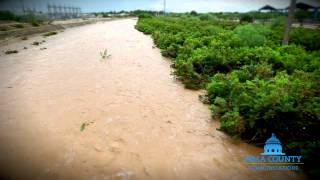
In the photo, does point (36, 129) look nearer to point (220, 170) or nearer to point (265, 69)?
point (220, 170)

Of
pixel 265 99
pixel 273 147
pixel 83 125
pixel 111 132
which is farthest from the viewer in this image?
pixel 83 125

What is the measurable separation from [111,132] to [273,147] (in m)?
3.09

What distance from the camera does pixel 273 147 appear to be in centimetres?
435

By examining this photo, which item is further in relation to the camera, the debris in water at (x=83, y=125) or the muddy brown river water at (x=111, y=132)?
the debris in water at (x=83, y=125)

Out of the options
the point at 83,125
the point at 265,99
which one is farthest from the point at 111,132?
the point at 265,99

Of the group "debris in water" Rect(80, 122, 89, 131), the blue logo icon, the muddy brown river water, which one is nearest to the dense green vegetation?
the blue logo icon

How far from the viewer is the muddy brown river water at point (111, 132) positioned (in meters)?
3.89

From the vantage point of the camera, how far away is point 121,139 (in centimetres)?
467

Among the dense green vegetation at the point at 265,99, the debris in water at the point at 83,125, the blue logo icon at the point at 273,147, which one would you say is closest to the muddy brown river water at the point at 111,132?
the debris in water at the point at 83,125

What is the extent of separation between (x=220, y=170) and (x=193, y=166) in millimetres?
438

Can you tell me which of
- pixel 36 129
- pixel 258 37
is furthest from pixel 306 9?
pixel 36 129

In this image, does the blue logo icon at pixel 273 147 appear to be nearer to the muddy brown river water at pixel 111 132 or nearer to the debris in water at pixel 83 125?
the muddy brown river water at pixel 111 132

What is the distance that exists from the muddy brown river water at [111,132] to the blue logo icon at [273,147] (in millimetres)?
177

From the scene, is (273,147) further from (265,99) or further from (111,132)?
(111,132)
